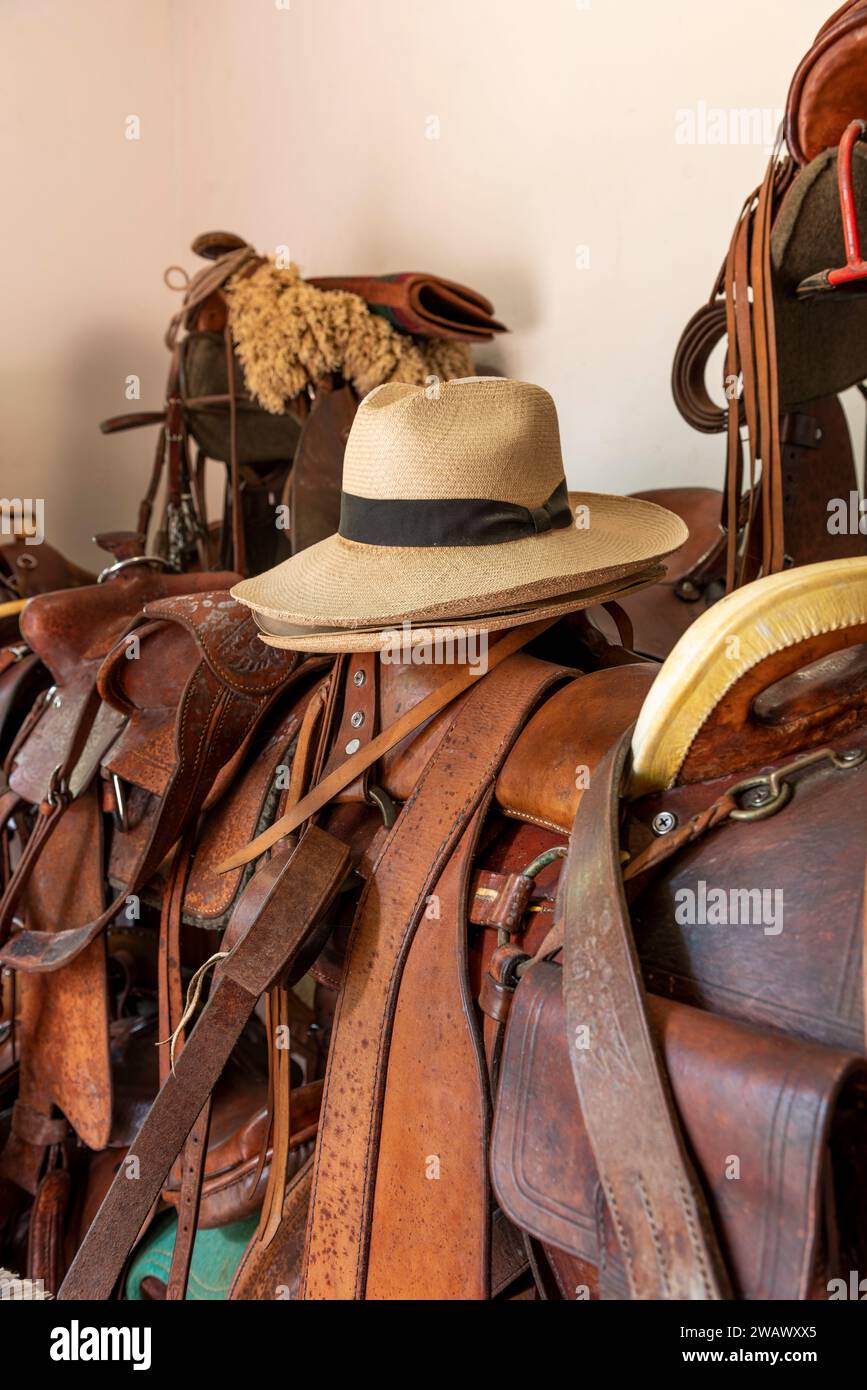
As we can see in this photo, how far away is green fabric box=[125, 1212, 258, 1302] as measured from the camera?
110cm

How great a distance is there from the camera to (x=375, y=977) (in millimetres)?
771

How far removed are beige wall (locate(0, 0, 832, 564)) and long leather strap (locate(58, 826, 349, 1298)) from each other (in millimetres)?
1151

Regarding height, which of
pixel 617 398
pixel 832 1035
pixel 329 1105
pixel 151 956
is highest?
pixel 617 398

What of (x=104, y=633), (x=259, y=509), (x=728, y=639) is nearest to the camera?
(x=728, y=639)

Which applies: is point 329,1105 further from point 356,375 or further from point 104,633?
point 356,375

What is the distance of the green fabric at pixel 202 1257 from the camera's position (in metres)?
1.10

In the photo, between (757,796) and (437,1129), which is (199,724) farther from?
(757,796)

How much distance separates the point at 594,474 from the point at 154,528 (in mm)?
1549

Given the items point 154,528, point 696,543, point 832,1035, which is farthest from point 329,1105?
point 154,528

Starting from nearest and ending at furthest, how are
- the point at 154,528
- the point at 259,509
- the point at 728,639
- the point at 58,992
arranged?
the point at 728,639, the point at 58,992, the point at 259,509, the point at 154,528

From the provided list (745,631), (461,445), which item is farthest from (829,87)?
(745,631)

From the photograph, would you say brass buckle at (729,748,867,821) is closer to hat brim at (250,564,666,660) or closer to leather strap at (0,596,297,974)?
hat brim at (250,564,666,660)

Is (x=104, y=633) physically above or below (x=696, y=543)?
below
